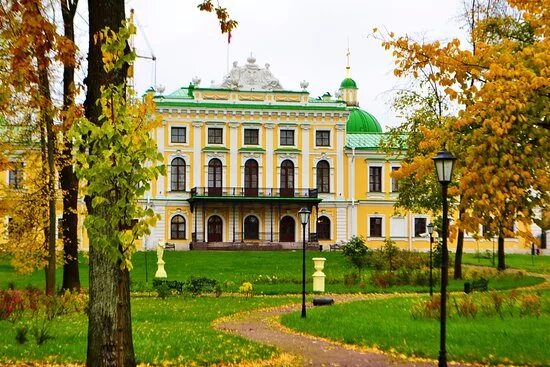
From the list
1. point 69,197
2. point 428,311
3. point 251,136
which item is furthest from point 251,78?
point 428,311

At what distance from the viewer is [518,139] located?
415 inches

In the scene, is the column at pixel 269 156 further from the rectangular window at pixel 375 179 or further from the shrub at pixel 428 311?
the shrub at pixel 428 311

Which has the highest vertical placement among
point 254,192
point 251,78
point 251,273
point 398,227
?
point 251,78

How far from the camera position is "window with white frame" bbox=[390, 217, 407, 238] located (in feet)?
176

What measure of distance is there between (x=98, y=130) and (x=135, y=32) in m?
1.08

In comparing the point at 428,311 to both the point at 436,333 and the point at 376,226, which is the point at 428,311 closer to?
the point at 436,333

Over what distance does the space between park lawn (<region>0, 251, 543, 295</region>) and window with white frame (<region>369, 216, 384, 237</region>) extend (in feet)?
32.9

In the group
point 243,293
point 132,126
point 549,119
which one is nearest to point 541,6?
point 549,119

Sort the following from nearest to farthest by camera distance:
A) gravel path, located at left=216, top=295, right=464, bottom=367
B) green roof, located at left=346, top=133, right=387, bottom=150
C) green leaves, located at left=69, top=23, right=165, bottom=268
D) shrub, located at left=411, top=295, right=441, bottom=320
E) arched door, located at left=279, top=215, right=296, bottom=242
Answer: green leaves, located at left=69, top=23, right=165, bottom=268 → gravel path, located at left=216, top=295, right=464, bottom=367 → shrub, located at left=411, top=295, right=441, bottom=320 → arched door, located at left=279, top=215, right=296, bottom=242 → green roof, located at left=346, top=133, right=387, bottom=150

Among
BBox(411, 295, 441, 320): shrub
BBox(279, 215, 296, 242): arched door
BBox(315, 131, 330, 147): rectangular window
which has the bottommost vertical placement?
BBox(411, 295, 441, 320): shrub

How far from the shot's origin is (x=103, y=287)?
8.09m

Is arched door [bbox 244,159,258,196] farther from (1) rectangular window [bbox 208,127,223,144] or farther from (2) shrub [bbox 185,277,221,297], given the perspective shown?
(2) shrub [bbox 185,277,221,297]

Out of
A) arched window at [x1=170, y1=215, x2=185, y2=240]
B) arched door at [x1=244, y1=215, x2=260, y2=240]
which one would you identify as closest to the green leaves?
arched window at [x1=170, y1=215, x2=185, y2=240]

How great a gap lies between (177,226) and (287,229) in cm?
778
